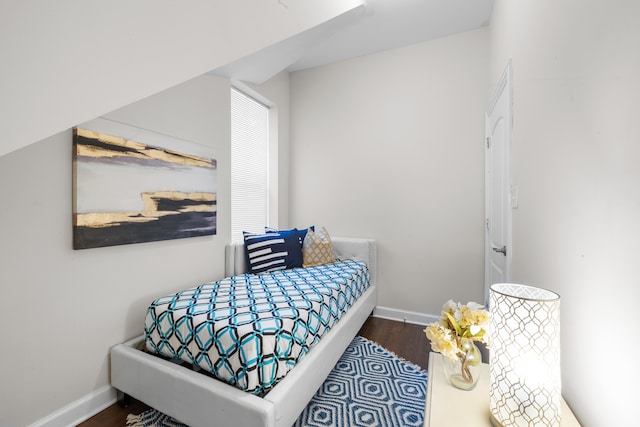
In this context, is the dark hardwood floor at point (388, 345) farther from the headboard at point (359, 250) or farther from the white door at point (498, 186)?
the white door at point (498, 186)

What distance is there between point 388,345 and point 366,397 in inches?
30.2

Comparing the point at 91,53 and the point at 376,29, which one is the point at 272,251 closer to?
the point at 91,53

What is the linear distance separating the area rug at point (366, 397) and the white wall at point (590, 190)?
3.24 feet

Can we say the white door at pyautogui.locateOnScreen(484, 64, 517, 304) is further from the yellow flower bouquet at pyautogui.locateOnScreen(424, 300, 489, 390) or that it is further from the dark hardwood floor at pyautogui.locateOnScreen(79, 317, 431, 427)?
the yellow flower bouquet at pyautogui.locateOnScreen(424, 300, 489, 390)

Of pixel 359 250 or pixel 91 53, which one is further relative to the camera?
pixel 359 250

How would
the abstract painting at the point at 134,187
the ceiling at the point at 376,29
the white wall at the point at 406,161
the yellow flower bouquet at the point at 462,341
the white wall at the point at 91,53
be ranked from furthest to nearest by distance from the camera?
the white wall at the point at 406,161, the ceiling at the point at 376,29, the abstract painting at the point at 134,187, the yellow flower bouquet at the point at 462,341, the white wall at the point at 91,53

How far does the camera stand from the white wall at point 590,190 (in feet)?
2.06

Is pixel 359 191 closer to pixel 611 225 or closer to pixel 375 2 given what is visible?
pixel 375 2

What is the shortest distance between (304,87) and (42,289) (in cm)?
319

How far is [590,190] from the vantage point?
0.79 meters

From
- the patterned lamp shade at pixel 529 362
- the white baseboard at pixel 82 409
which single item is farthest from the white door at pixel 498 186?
the white baseboard at pixel 82 409

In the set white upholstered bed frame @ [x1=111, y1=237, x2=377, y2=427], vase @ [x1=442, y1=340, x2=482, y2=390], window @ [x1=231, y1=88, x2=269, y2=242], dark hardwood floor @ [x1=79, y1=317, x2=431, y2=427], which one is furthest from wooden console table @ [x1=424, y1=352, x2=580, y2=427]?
window @ [x1=231, y1=88, x2=269, y2=242]

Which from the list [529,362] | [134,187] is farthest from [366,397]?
[134,187]

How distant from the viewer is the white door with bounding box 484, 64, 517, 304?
1.76 m
